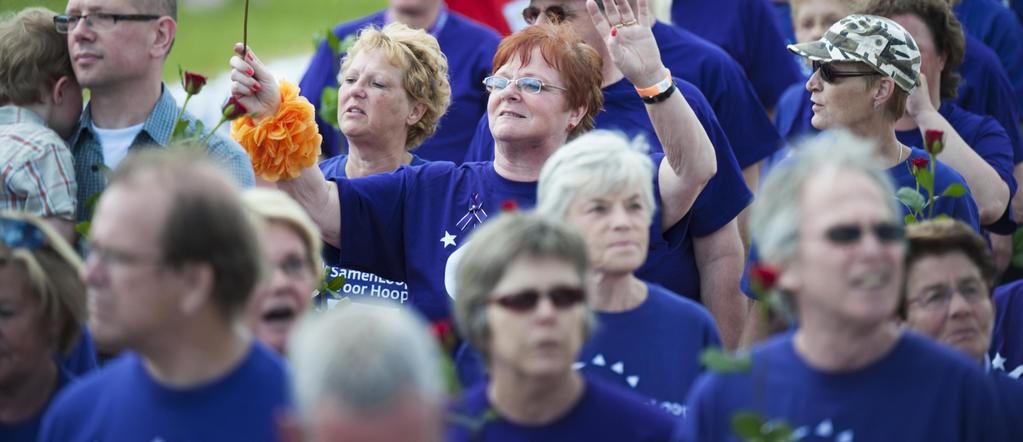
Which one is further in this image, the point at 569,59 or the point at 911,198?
the point at 569,59

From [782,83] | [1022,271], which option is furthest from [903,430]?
[782,83]

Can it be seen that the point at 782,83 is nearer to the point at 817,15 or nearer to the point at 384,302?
the point at 817,15

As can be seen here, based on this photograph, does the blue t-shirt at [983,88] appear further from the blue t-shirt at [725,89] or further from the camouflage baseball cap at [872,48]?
the camouflage baseball cap at [872,48]

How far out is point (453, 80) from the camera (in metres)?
6.87

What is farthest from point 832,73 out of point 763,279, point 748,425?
point 748,425

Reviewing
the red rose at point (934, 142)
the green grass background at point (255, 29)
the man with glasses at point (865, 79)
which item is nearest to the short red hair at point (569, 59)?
the man with glasses at point (865, 79)

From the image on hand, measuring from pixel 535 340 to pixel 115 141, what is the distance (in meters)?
2.18

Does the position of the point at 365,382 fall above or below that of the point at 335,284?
above

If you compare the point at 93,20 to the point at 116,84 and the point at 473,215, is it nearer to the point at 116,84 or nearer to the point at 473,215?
the point at 116,84

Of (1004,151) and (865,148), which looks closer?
(865,148)

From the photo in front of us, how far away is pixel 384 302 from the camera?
5.34m

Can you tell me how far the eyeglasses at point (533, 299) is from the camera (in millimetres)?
3490

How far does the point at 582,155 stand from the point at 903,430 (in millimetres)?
1235

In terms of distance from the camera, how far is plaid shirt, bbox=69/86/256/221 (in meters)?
4.94
